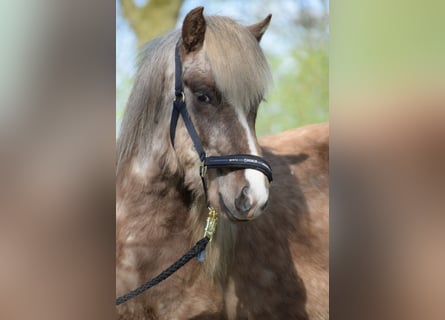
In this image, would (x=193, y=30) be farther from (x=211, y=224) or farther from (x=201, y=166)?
(x=211, y=224)

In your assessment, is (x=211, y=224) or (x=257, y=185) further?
(x=211, y=224)

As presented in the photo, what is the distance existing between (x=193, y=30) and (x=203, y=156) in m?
0.30

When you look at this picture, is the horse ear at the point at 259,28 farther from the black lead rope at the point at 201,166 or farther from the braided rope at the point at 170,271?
the braided rope at the point at 170,271

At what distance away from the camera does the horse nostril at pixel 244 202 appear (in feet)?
3.78

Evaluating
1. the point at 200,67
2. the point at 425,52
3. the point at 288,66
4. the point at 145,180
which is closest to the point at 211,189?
the point at 145,180

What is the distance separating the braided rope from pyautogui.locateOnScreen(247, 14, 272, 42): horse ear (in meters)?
0.55

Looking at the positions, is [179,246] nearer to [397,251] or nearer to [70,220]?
[70,220]

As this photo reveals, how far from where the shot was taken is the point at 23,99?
3.86ft

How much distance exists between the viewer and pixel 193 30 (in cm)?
121

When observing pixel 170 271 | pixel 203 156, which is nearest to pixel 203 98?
pixel 203 156

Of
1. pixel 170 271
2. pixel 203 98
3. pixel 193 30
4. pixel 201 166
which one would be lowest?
pixel 170 271

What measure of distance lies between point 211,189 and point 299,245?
390mm

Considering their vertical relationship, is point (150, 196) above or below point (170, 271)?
above

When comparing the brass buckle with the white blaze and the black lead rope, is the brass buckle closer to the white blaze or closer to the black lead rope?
the black lead rope
